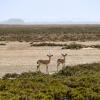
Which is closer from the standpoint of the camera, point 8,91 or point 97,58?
point 8,91

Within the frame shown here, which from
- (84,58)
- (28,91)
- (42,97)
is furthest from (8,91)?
(84,58)

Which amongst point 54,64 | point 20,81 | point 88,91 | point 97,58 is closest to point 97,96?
point 88,91

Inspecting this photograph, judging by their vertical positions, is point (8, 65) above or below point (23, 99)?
below

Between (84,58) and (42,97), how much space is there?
2103cm

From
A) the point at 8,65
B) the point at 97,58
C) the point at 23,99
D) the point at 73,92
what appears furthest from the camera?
the point at 97,58

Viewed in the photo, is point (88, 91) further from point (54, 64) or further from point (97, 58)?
point (97, 58)

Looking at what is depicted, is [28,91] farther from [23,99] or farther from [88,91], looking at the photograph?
[88,91]

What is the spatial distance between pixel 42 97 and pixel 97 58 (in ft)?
69.4

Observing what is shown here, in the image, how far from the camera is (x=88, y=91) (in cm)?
1452

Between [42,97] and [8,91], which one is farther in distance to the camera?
[8,91]

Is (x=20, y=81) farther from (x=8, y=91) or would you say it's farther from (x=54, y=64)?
(x=54, y=64)

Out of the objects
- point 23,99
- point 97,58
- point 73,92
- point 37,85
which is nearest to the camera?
point 23,99

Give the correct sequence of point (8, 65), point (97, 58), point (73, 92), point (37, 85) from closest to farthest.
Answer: point (73, 92) < point (37, 85) < point (8, 65) < point (97, 58)

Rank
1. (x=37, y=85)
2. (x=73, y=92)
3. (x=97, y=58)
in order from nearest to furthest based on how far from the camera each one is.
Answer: (x=73, y=92), (x=37, y=85), (x=97, y=58)
